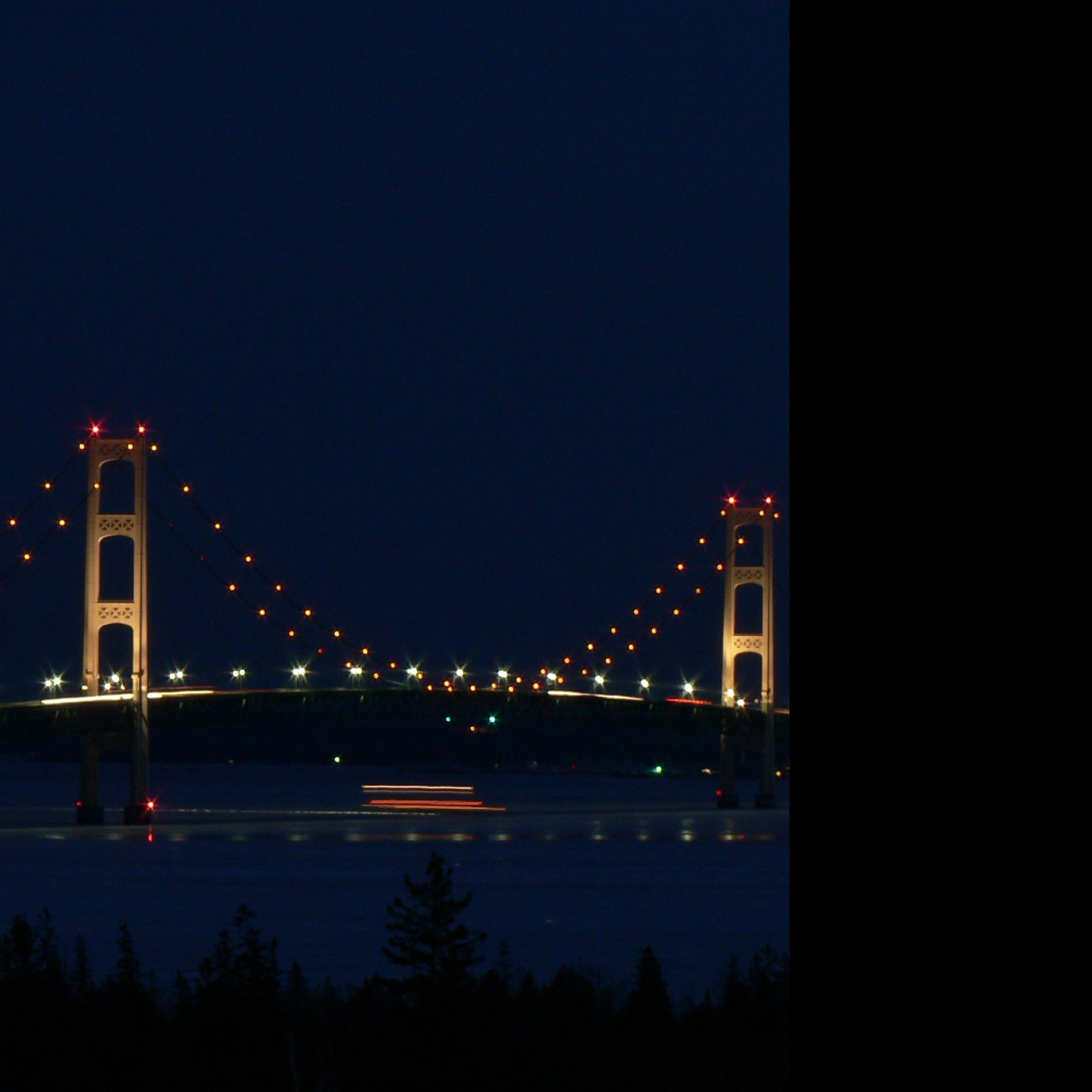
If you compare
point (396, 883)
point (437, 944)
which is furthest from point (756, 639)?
point (437, 944)

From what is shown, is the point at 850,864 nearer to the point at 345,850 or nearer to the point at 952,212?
the point at 952,212

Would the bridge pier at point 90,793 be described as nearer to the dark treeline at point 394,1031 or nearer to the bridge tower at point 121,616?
the bridge tower at point 121,616

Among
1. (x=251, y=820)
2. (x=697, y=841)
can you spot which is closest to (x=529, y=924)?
(x=697, y=841)

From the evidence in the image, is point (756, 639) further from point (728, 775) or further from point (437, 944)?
point (437, 944)

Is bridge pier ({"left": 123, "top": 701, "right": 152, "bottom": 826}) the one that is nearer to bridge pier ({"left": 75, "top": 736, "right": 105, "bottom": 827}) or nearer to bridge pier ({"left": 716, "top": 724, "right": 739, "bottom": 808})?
bridge pier ({"left": 75, "top": 736, "right": 105, "bottom": 827})

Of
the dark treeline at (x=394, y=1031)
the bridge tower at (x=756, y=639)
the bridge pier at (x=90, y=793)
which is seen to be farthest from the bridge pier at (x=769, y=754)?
the dark treeline at (x=394, y=1031)

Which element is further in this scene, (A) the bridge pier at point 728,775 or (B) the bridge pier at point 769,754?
(A) the bridge pier at point 728,775
